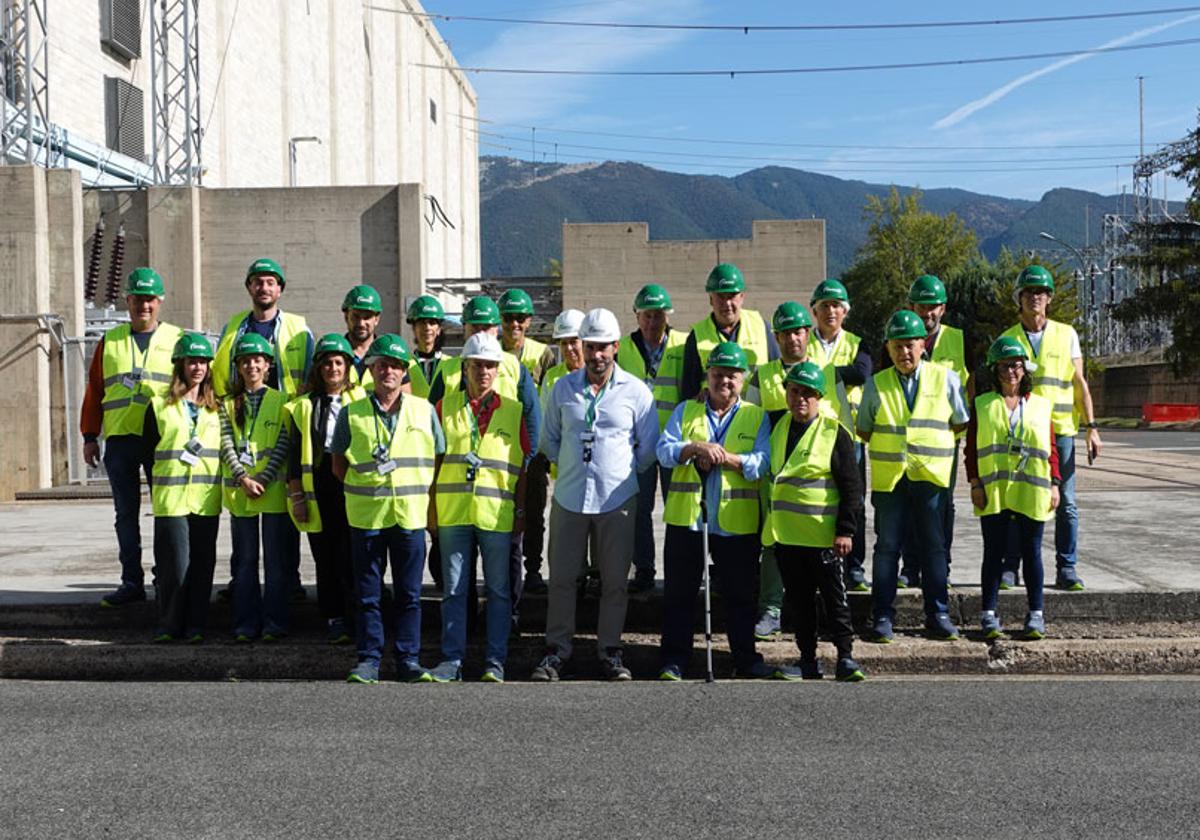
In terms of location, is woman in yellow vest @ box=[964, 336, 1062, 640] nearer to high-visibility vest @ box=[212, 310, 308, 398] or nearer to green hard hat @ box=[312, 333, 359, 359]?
green hard hat @ box=[312, 333, 359, 359]

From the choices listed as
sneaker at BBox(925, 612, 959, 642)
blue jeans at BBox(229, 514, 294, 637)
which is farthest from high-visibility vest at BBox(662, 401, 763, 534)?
blue jeans at BBox(229, 514, 294, 637)

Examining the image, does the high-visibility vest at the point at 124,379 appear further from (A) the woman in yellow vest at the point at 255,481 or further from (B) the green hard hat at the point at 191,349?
(A) the woman in yellow vest at the point at 255,481

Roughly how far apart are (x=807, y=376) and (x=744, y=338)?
1036 mm

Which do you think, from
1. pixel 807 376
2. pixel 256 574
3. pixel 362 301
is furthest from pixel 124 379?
pixel 807 376

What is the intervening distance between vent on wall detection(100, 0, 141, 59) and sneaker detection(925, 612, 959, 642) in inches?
1013

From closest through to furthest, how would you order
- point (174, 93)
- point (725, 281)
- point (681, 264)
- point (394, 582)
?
1. point (394, 582)
2. point (725, 281)
3. point (174, 93)
4. point (681, 264)

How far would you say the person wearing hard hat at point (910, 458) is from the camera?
7.97m

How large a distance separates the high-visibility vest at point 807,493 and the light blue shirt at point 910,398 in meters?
0.69

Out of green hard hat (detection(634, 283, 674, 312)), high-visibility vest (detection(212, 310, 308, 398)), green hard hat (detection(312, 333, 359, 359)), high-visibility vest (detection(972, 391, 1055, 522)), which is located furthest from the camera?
high-visibility vest (detection(212, 310, 308, 398))

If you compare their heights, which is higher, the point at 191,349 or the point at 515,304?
the point at 515,304

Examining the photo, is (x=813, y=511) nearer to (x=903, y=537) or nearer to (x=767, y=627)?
(x=903, y=537)

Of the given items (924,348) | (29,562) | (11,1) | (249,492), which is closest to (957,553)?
(924,348)

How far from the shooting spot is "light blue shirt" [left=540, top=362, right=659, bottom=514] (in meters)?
7.58

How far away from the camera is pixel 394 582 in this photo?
24.7 ft
